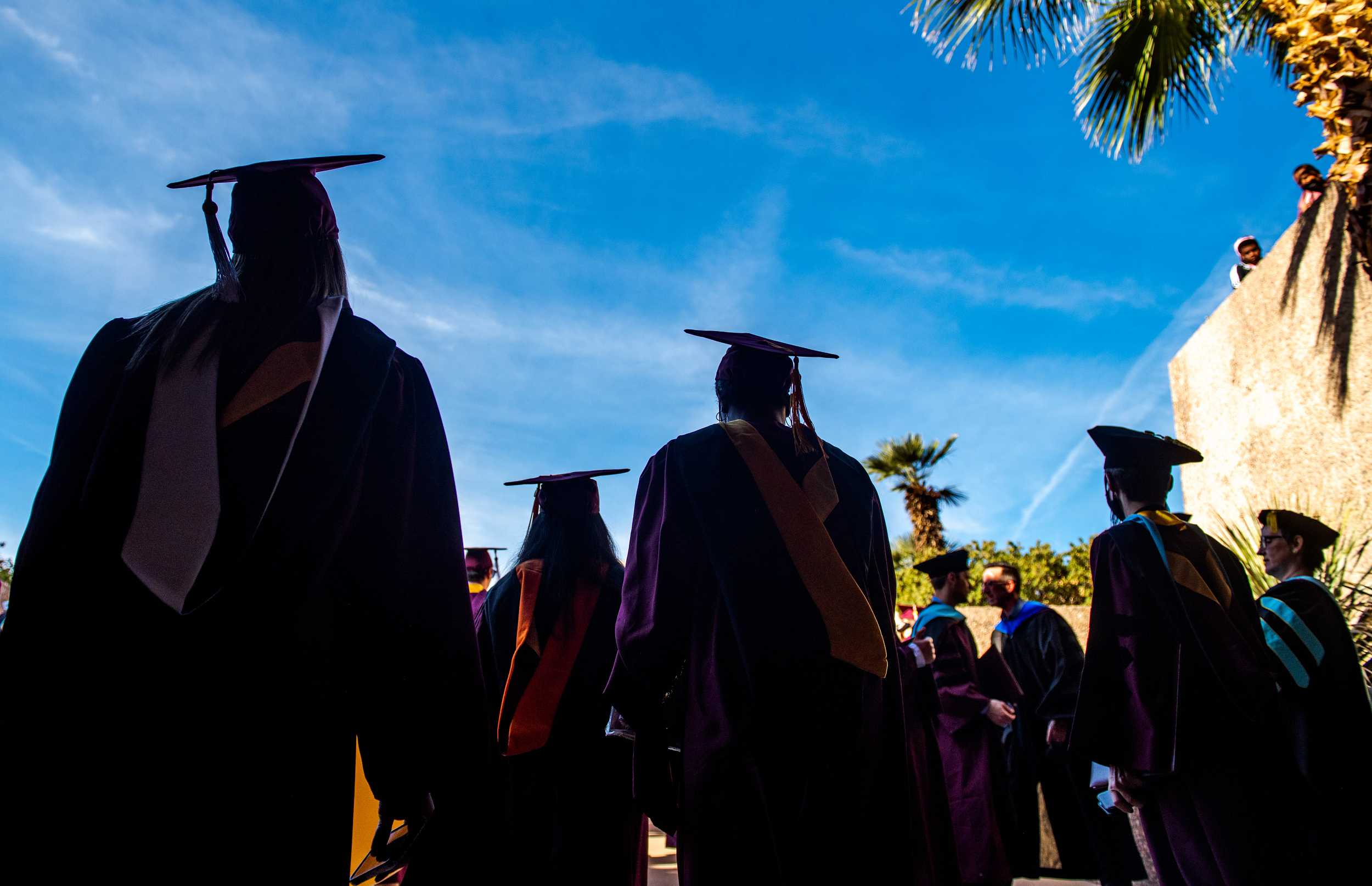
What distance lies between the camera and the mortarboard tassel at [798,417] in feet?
7.78

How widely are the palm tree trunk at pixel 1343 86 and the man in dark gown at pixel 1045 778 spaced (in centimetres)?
313

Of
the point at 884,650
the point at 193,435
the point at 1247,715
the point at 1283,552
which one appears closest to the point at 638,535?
the point at 884,650

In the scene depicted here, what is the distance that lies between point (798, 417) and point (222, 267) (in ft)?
4.79

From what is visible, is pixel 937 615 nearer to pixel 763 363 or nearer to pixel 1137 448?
pixel 1137 448

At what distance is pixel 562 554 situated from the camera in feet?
11.4

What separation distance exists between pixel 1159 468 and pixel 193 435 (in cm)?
316

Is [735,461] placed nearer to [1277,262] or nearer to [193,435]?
[193,435]

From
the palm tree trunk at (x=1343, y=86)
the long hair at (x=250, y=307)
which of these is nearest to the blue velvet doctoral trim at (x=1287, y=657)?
the long hair at (x=250, y=307)

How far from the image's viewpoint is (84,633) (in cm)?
113

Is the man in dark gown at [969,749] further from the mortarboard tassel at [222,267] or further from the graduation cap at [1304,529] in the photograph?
the mortarboard tassel at [222,267]

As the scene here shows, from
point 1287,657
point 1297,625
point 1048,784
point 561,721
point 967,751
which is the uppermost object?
point 1297,625

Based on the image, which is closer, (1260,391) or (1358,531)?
(1358,531)

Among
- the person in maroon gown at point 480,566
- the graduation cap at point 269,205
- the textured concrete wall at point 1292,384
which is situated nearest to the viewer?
the graduation cap at point 269,205

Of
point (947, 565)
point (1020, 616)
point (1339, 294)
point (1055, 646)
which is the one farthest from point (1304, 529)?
point (1339, 294)
